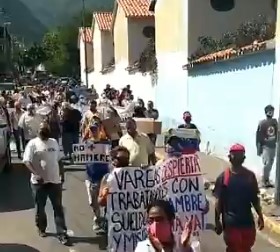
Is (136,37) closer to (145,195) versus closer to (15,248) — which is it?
(15,248)

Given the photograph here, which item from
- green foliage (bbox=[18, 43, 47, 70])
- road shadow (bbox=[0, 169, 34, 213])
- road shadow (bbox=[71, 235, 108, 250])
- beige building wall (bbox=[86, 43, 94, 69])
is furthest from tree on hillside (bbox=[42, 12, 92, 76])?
road shadow (bbox=[71, 235, 108, 250])

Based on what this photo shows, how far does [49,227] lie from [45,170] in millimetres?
1383

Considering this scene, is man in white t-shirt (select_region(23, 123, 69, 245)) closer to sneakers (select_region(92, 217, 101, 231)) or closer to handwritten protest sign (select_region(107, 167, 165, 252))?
sneakers (select_region(92, 217, 101, 231))

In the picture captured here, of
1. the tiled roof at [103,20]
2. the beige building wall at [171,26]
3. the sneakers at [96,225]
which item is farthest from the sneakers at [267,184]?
the tiled roof at [103,20]

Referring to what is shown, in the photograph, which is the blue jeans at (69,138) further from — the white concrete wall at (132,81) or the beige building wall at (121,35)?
the beige building wall at (121,35)

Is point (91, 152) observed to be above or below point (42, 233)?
above

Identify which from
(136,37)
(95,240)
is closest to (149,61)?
(136,37)

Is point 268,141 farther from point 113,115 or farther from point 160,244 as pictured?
point 160,244

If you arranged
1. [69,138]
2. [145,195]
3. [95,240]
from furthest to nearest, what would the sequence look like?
[69,138]
[95,240]
[145,195]

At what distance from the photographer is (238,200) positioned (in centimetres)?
624

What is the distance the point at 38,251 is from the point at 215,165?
25.2ft

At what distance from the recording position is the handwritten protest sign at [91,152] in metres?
9.21

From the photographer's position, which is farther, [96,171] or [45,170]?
[96,171]

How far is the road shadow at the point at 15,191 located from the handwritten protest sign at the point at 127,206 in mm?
4322
